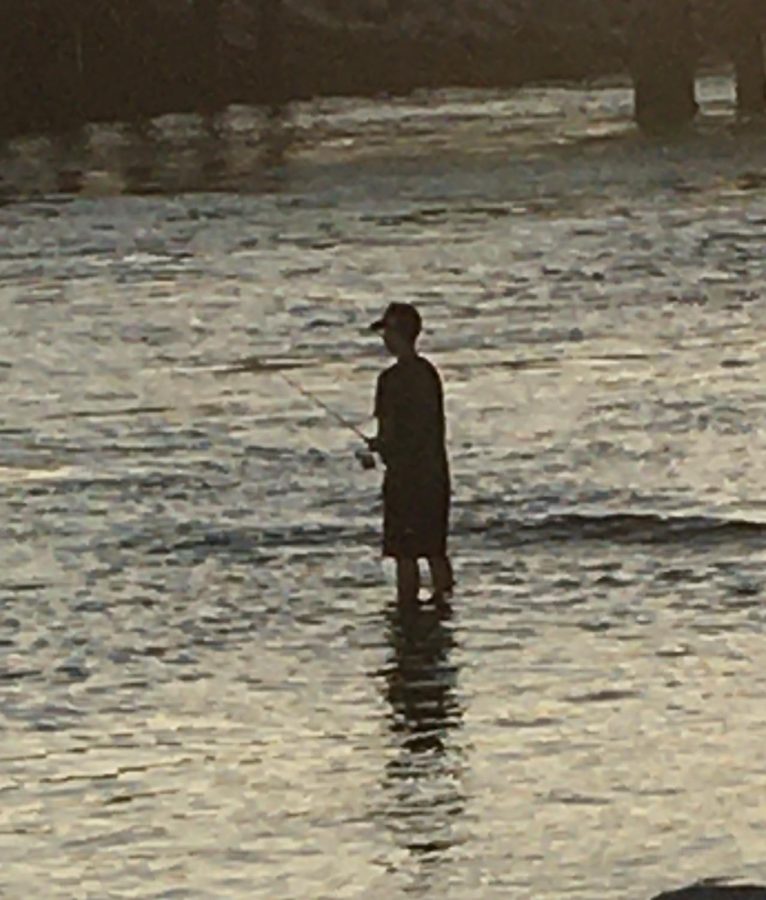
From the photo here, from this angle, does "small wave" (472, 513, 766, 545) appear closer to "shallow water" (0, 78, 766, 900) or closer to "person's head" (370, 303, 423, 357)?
"shallow water" (0, 78, 766, 900)

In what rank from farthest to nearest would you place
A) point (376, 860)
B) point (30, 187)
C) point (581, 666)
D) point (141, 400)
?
point (30, 187)
point (141, 400)
point (581, 666)
point (376, 860)

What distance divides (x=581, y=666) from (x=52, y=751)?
212 centimetres

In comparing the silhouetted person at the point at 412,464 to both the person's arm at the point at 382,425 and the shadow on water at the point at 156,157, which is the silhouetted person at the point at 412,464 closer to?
the person's arm at the point at 382,425

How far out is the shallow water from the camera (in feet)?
34.7

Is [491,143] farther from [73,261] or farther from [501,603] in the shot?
[501,603]

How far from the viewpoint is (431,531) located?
14.7 meters

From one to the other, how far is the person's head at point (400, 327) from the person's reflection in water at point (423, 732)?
1046mm

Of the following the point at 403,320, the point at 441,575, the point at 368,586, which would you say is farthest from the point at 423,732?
the point at 368,586

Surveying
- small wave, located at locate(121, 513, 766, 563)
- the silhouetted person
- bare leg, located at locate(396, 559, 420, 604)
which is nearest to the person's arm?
the silhouetted person

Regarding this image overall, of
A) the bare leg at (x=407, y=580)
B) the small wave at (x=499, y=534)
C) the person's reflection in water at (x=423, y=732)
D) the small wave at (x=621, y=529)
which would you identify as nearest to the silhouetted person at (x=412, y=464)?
the bare leg at (x=407, y=580)

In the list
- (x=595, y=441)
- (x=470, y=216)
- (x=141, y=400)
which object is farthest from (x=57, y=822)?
(x=470, y=216)

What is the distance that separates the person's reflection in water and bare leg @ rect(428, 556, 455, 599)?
178 mm

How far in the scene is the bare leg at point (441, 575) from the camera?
585 inches

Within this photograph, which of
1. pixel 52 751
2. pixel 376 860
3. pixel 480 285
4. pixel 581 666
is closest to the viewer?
pixel 376 860
